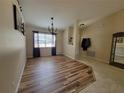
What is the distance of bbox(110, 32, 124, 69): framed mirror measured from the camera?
157 inches

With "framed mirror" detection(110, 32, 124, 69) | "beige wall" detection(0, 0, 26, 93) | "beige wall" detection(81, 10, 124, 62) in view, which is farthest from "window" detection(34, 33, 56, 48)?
"beige wall" detection(0, 0, 26, 93)

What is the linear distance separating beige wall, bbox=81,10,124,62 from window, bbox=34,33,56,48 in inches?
123

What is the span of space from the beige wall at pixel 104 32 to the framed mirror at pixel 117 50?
0.25 meters

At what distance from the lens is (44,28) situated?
6.55 metres

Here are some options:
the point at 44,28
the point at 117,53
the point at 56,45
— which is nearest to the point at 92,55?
the point at 117,53

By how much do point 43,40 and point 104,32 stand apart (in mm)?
4462

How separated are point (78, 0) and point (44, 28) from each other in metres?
4.05

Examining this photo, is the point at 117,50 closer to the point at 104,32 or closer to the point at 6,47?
the point at 104,32

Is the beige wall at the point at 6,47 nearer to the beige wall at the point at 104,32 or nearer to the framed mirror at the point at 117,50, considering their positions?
the framed mirror at the point at 117,50

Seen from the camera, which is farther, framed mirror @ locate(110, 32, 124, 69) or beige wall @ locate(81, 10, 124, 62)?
beige wall @ locate(81, 10, 124, 62)

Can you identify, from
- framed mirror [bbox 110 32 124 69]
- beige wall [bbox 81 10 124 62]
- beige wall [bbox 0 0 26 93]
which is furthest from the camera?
beige wall [bbox 81 10 124 62]

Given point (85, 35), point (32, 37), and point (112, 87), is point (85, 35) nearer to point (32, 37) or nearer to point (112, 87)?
point (32, 37)

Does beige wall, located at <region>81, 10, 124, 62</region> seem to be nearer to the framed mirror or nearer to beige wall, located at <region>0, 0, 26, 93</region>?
the framed mirror

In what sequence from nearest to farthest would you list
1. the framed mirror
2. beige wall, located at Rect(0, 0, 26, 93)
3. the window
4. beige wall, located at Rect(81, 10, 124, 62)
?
beige wall, located at Rect(0, 0, 26, 93), the framed mirror, beige wall, located at Rect(81, 10, 124, 62), the window
